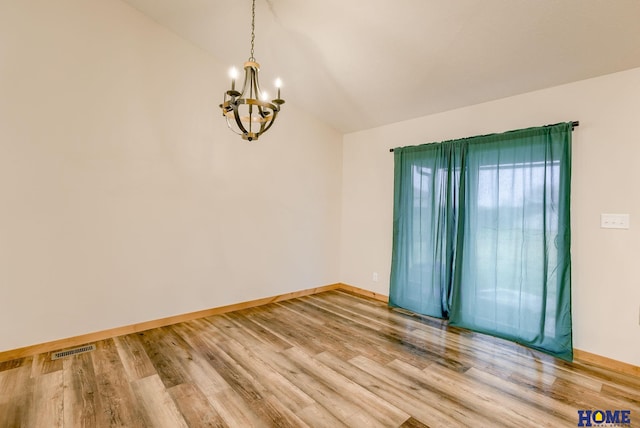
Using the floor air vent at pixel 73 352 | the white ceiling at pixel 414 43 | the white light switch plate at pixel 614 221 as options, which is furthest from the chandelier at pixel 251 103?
the white light switch plate at pixel 614 221

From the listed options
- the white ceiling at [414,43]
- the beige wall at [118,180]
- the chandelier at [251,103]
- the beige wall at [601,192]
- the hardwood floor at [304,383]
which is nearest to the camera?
the hardwood floor at [304,383]

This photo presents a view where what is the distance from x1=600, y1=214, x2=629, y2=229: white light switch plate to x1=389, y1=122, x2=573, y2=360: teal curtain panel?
26 centimetres

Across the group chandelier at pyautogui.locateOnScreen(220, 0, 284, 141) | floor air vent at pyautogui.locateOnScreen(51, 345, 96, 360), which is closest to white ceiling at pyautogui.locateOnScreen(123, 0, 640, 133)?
chandelier at pyautogui.locateOnScreen(220, 0, 284, 141)

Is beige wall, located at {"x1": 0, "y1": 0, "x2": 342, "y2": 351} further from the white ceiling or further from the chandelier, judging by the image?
the chandelier

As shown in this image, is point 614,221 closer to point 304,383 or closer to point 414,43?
point 414,43

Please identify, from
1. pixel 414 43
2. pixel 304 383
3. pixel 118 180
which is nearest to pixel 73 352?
pixel 118 180

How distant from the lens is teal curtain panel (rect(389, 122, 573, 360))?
271cm

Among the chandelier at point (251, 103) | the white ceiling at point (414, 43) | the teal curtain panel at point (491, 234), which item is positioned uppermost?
the white ceiling at point (414, 43)

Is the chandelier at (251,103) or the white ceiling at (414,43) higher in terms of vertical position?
the white ceiling at (414,43)

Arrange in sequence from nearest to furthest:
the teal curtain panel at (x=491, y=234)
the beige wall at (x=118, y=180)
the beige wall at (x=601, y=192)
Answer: the beige wall at (x=601, y=192)
the beige wall at (x=118, y=180)
the teal curtain panel at (x=491, y=234)

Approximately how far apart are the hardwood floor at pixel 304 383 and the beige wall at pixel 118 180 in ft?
1.78

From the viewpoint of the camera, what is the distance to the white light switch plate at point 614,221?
8.01 feet

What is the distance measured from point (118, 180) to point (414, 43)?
3.18m

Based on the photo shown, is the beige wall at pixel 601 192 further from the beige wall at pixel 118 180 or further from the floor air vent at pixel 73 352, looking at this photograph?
the floor air vent at pixel 73 352
